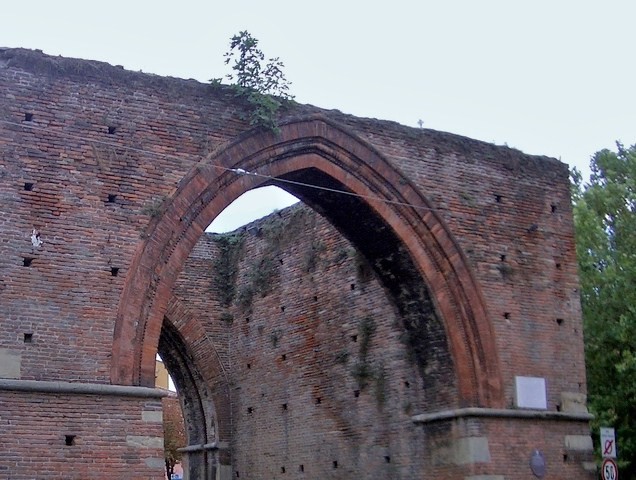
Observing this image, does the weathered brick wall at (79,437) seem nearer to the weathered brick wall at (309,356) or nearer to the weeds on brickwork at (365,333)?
the weathered brick wall at (309,356)

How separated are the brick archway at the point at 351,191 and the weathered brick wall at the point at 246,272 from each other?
0.05m

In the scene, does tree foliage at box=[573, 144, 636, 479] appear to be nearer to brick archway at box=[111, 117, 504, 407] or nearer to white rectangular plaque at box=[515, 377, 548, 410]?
white rectangular plaque at box=[515, 377, 548, 410]

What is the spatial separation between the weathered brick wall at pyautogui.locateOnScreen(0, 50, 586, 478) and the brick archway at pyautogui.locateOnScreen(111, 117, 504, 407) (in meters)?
0.05

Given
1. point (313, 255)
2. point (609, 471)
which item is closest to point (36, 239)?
point (313, 255)

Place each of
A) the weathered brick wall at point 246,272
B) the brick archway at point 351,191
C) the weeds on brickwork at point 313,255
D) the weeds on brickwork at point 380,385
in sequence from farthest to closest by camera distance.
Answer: the weeds on brickwork at point 313,255 → the weeds on brickwork at point 380,385 → the brick archway at point 351,191 → the weathered brick wall at point 246,272

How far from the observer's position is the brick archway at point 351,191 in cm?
1027

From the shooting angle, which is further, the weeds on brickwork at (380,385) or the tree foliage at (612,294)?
the tree foliage at (612,294)

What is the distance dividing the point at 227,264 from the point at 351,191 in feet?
20.2

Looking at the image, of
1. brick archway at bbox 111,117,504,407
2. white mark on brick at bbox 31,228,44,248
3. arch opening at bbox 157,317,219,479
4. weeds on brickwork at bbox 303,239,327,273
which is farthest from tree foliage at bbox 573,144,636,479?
white mark on brick at bbox 31,228,44,248

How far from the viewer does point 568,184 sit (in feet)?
45.7

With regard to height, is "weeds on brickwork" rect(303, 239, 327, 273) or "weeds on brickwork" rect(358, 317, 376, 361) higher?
"weeds on brickwork" rect(303, 239, 327, 273)

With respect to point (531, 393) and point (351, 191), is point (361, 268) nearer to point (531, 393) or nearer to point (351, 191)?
point (351, 191)

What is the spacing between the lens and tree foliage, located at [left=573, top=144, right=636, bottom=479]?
15703mm

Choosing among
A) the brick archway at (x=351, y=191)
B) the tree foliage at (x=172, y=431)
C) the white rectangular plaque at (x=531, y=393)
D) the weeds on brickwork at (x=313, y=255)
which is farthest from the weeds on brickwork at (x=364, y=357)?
the tree foliage at (x=172, y=431)
